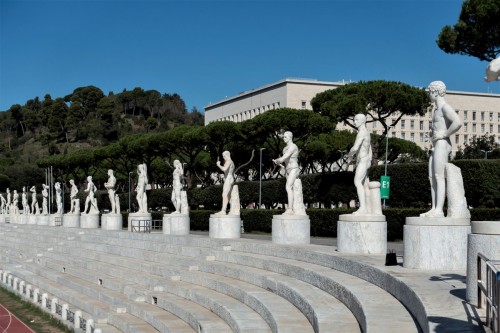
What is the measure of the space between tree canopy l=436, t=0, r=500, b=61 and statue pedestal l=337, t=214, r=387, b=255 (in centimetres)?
1593

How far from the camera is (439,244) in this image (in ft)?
32.5

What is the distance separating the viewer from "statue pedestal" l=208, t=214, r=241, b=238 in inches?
786

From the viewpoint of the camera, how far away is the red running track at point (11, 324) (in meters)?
14.9

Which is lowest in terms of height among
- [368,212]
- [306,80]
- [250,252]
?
[250,252]

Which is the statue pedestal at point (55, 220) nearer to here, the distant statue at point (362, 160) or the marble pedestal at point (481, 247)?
the distant statue at point (362, 160)

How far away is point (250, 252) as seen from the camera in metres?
15.9

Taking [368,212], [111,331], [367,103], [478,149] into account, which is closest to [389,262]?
[368,212]

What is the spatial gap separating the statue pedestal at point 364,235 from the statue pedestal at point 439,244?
2.87m

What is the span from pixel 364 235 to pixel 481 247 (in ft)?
19.3

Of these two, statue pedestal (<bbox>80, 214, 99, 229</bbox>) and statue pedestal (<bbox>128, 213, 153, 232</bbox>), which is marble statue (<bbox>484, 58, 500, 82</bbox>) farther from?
statue pedestal (<bbox>80, 214, 99, 229</bbox>)

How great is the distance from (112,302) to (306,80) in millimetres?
78411

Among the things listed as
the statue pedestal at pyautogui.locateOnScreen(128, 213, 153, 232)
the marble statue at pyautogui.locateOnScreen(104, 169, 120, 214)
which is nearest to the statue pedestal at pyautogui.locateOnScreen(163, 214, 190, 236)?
the statue pedestal at pyautogui.locateOnScreen(128, 213, 153, 232)

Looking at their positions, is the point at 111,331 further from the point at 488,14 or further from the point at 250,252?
the point at 488,14

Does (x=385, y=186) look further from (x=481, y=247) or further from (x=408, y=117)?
(x=408, y=117)
